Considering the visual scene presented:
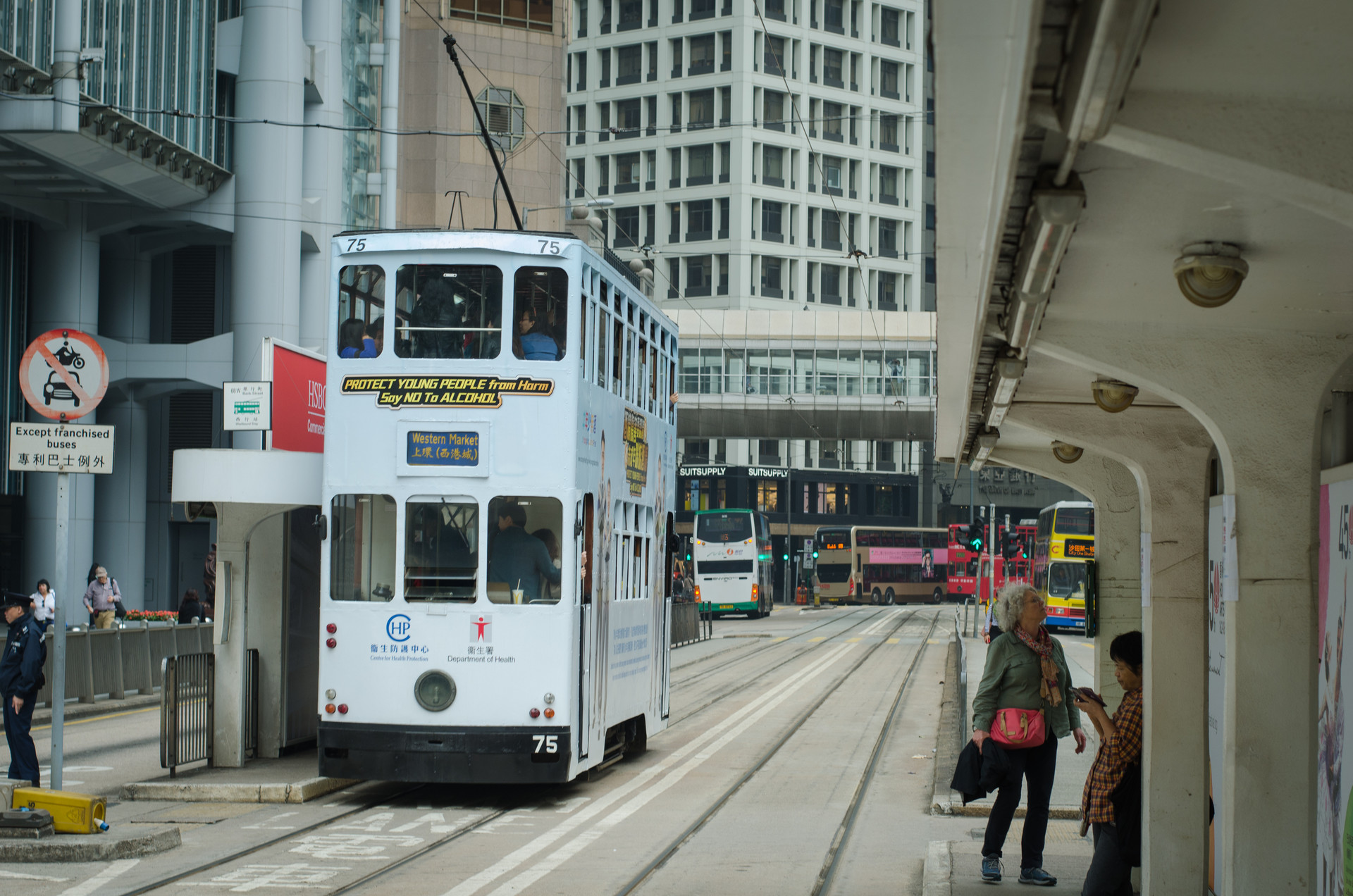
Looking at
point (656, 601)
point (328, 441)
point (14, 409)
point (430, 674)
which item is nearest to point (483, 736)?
point (430, 674)

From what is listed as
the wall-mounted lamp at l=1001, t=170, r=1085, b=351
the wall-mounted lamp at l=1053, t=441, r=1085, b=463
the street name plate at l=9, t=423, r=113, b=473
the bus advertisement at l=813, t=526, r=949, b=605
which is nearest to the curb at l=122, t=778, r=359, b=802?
the street name plate at l=9, t=423, r=113, b=473

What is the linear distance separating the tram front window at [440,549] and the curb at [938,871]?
4106mm

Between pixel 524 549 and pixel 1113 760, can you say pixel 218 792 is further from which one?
pixel 1113 760

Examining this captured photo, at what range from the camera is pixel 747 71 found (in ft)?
267

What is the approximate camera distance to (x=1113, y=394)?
6883mm

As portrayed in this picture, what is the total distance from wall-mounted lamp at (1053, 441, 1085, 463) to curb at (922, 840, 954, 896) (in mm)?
2506

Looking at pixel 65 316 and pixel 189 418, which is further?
pixel 189 418

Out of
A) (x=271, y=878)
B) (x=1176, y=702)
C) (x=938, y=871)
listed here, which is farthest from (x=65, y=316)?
(x=1176, y=702)

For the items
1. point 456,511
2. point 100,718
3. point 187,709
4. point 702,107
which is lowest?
point 100,718

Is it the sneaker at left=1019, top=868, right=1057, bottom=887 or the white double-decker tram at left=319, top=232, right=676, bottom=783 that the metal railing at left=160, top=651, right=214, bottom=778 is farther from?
the sneaker at left=1019, top=868, right=1057, bottom=887

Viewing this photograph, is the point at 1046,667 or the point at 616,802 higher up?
the point at 1046,667

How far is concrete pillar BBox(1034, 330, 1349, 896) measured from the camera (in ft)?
17.8

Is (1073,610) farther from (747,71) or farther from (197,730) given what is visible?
(747,71)

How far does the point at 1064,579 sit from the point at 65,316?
27771 mm
